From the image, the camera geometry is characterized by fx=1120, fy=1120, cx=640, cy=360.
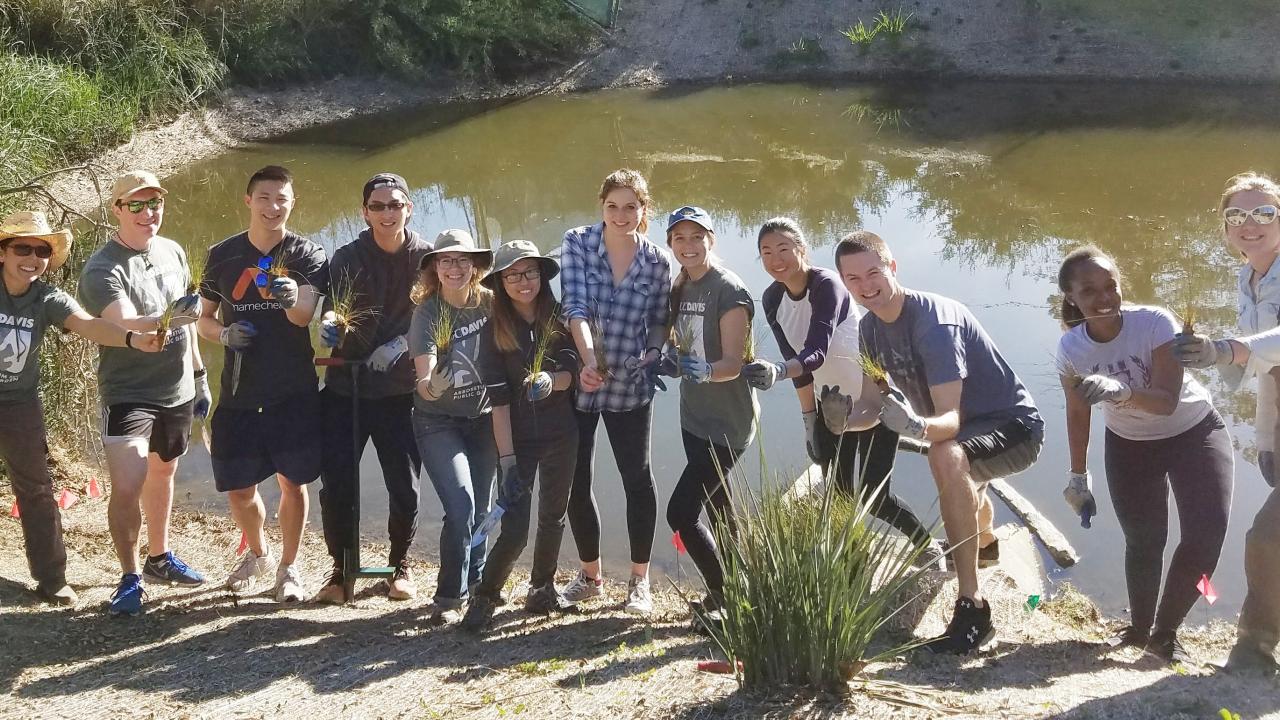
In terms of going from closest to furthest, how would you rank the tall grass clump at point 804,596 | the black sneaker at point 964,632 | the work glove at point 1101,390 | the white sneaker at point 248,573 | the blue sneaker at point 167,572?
the tall grass clump at point 804,596
the work glove at point 1101,390
the black sneaker at point 964,632
the blue sneaker at point 167,572
the white sneaker at point 248,573

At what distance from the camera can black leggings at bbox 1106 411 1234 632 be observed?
395cm

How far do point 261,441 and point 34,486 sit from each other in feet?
2.95

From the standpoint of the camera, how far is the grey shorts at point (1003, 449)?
394 cm

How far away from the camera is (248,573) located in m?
4.98

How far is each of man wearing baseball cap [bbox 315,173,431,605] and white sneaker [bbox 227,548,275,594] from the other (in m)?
0.39

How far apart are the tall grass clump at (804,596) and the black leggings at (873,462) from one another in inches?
44.0

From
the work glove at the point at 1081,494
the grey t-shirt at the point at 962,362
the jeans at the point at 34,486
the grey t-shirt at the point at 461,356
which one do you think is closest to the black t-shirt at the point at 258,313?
the grey t-shirt at the point at 461,356

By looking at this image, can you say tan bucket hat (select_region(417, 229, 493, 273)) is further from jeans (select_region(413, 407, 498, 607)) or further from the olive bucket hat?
jeans (select_region(413, 407, 498, 607))

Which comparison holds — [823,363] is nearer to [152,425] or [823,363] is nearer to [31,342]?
[152,425]

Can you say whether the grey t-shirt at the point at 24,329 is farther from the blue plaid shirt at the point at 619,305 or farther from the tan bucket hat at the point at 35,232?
the blue plaid shirt at the point at 619,305

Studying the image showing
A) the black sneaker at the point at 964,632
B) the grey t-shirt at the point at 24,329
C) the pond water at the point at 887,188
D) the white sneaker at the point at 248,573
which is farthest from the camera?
the pond water at the point at 887,188

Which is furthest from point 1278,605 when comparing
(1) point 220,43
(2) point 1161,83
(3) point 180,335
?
(1) point 220,43

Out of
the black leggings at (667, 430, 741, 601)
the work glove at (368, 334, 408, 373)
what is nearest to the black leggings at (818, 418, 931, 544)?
the black leggings at (667, 430, 741, 601)

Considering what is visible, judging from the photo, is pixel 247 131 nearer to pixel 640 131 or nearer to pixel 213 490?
pixel 640 131
